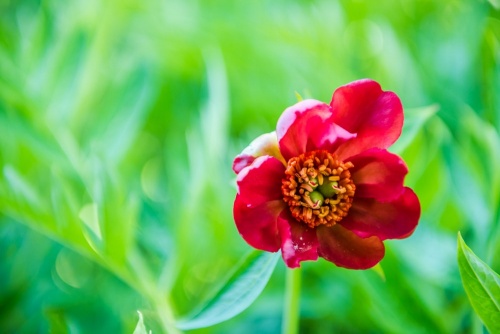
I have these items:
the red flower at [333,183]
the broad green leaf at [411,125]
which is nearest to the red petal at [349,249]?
the red flower at [333,183]

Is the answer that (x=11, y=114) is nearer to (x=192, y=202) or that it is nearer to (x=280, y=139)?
(x=192, y=202)

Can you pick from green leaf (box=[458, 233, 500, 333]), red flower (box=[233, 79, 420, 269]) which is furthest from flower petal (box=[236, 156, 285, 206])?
green leaf (box=[458, 233, 500, 333])

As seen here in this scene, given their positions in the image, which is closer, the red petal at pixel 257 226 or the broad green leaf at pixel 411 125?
the red petal at pixel 257 226

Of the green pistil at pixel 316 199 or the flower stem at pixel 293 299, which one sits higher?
the green pistil at pixel 316 199

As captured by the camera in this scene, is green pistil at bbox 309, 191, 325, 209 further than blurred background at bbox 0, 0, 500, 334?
No

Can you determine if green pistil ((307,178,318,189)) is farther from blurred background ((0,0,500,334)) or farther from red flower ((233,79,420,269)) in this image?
blurred background ((0,0,500,334))

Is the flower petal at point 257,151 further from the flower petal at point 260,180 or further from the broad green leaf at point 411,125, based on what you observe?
the broad green leaf at point 411,125

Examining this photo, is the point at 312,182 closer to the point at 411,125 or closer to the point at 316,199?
the point at 316,199
